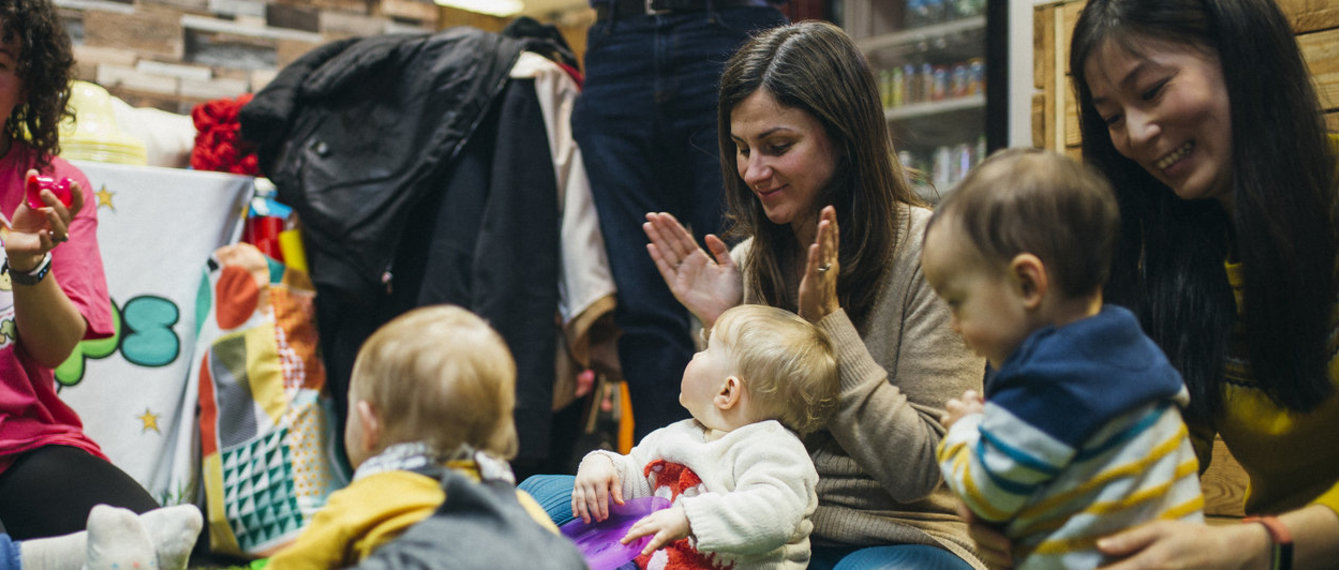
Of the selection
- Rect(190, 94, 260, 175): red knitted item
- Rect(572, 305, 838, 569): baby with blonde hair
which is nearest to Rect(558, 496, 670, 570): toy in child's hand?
Answer: Rect(572, 305, 838, 569): baby with blonde hair

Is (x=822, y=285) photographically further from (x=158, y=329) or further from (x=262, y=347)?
(x=158, y=329)

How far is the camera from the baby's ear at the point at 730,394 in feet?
4.28

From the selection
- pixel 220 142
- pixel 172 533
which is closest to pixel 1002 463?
pixel 172 533

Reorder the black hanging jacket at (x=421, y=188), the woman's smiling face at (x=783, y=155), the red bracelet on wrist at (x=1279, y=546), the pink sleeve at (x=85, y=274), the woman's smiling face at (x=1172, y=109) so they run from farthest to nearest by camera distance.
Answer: the black hanging jacket at (x=421, y=188)
the pink sleeve at (x=85, y=274)
the woman's smiling face at (x=783, y=155)
the woman's smiling face at (x=1172, y=109)
the red bracelet on wrist at (x=1279, y=546)

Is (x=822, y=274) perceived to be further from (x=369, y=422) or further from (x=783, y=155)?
(x=369, y=422)

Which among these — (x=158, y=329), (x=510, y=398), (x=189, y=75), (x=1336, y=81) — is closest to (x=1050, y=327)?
(x=510, y=398)

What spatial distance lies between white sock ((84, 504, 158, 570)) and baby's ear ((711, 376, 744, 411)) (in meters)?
0.72

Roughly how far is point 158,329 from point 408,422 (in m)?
1.70

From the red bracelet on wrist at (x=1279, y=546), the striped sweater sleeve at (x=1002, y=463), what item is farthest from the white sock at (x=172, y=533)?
the red bracelet on wrist at (x=1279, y=546)

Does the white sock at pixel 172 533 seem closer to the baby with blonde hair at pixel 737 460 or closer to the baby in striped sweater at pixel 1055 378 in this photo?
the baby with blonde hair at pixel 737 460

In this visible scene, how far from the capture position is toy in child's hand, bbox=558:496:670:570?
4.17ft

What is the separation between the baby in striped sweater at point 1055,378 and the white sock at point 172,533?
93 cm

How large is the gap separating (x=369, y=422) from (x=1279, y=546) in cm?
92

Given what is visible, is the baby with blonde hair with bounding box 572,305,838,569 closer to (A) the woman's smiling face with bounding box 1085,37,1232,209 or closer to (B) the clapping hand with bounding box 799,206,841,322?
(B) the clapping hand with bounding box 799,206,841,322
